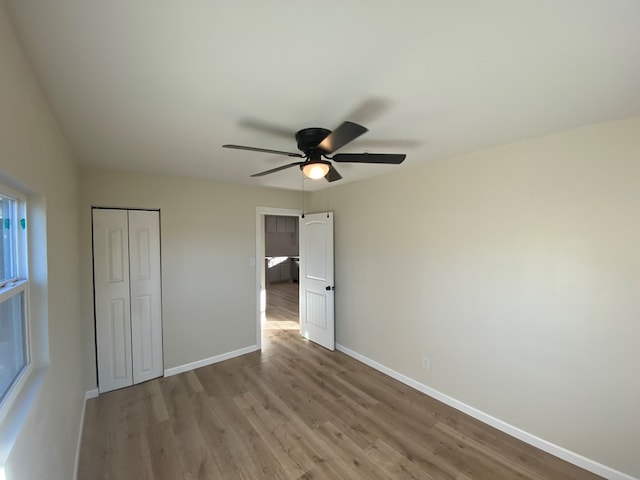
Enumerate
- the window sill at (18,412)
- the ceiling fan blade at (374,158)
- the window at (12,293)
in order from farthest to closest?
the ceiling fan blade at (374,158)
the window at (12,293)
the window sill at (18,412)

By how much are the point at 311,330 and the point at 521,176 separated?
3388 mm

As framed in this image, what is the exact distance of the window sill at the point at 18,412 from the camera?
2.82 feet

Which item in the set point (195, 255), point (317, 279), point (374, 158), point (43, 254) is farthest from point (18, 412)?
point (317, 279)

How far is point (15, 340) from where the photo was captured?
121cm

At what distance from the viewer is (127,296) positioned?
3.13m

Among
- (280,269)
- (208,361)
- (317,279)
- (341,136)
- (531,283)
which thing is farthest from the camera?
(280,269)

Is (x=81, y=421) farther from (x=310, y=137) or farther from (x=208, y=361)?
(x=310, y=137)

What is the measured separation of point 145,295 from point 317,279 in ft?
7.29

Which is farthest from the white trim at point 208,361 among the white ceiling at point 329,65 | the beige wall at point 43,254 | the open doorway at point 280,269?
the white ceiling at point 329,65

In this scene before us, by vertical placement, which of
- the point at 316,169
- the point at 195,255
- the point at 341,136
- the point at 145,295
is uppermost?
the point at 341,136

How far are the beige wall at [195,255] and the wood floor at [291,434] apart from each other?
0.51 metres

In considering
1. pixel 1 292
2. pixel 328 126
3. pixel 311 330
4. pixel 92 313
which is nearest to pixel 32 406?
pixel 1 292

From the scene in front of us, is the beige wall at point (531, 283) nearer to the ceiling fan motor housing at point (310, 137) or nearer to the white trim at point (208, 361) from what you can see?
the ceiling fan motor housing at point (310, 137)

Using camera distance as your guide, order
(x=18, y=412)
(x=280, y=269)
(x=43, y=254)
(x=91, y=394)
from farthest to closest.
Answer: (x=280, y=269) → (x=91, y=394) → (x=43, y=254) → (x=18, y=412)
